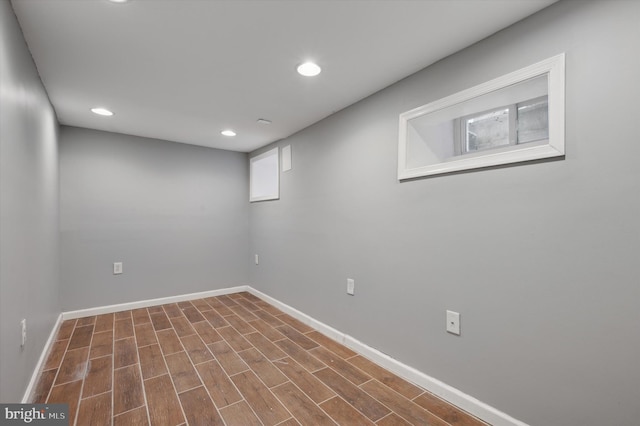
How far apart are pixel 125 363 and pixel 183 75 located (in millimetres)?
2158

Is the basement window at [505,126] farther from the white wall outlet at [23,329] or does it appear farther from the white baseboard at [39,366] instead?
the white baseboard at [39,366]

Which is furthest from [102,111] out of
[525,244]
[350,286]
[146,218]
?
[525,244]

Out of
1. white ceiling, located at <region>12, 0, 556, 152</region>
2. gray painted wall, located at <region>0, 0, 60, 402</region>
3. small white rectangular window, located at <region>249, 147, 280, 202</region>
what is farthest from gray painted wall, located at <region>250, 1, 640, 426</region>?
gray painted wall, located at <region>0, 0, 60, 402</region>

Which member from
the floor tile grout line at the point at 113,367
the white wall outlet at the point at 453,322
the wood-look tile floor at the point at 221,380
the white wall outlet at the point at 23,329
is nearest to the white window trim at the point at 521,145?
the white wall outlet at the point at 453,322

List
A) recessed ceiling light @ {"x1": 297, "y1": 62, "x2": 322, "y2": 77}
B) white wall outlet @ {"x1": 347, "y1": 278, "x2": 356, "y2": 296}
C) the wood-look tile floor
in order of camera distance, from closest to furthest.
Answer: the wood-look tile floor, recessed ceiling light @ {"x1": 297, "y1": 62, "x2": 322, "y2": 77}, white wall outlet @ {"x1": 347, "y1": 278, "x2": 356, "y2": 296}

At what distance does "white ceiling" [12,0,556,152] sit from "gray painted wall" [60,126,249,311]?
0.92m

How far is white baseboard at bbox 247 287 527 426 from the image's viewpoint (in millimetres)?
1469

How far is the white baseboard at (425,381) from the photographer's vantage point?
4.82 feet

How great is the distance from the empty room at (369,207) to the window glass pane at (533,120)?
1 cm

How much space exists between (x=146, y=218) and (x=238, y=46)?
272 cm

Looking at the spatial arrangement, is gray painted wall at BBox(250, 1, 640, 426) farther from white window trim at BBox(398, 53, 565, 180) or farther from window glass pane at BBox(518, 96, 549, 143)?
window glass pane at BBox(518, 96, 549, 143)

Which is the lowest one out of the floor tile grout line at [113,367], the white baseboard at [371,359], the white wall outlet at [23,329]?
the floor tile grout line at [113,367]

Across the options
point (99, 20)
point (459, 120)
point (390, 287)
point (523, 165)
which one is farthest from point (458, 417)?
point (99, 20)

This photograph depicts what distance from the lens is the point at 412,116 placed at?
6.24 ft
